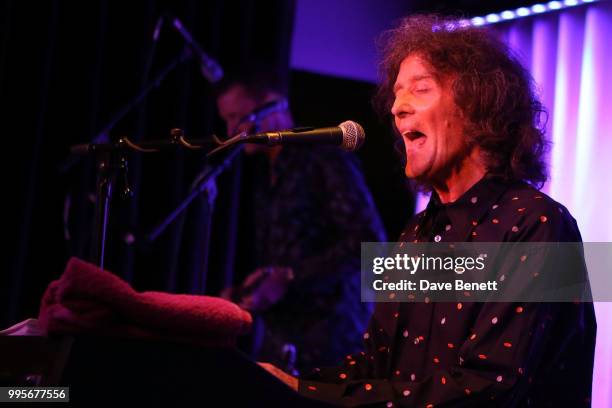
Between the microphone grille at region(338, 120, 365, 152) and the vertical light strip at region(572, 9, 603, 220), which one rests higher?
the vertical light strip at region(572, 9, 603, 220)

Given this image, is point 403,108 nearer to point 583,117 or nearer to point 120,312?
point 120,312

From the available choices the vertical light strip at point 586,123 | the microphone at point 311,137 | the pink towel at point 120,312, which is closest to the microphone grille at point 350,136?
the microphone at point 311,137

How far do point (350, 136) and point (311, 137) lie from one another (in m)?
0.11

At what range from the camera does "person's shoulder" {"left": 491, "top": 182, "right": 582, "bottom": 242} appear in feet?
5.66

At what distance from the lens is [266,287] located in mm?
3291

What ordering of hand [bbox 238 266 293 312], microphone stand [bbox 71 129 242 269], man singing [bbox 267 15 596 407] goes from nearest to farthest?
man singing [bbox 267 15 596 407] < microphone stand [bbox 71 129 242 269] < hand [bbox 238 266 293 312]

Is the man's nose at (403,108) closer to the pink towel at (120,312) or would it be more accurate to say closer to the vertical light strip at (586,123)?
the pink towel at (120,312)

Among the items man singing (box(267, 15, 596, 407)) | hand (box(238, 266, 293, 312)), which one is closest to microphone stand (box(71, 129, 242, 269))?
man singing (box(267, 15, 596, 407))

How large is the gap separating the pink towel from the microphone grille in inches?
25.3

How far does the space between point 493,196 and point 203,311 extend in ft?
3.27

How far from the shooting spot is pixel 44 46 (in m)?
3.80

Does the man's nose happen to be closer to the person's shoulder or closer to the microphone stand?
the person's shoulder

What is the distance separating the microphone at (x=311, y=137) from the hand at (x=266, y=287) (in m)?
1.58

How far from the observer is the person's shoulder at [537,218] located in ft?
5.66
